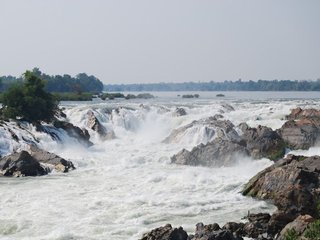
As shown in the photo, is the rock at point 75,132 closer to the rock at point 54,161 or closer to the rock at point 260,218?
the rock at point 54,161

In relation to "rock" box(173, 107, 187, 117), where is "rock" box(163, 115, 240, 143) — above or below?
below

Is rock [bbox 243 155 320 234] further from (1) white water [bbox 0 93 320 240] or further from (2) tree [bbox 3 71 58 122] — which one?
(2) tree [bbox 3 71 58 122]

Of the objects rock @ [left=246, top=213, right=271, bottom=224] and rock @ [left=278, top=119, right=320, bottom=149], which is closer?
rock @ [left=246, top=213, right=271, bottom=224]

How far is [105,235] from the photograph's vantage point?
16.5 metres

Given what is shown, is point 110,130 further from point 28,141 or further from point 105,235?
point 105,235

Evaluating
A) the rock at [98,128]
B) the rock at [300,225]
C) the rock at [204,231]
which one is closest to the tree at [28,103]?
the rock at [98,128]

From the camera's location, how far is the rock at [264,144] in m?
31.2

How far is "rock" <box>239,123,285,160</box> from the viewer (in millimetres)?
31250

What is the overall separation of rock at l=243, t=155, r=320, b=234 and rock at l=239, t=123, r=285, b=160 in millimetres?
6457

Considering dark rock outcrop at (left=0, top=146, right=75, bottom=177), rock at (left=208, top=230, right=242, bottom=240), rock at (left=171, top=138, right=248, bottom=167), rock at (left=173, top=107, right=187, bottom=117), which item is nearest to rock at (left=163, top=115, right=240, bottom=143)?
rock at (left=171, top=138, right=248, bottom=167)

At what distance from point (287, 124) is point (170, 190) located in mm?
15712

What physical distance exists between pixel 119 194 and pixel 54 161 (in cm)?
811

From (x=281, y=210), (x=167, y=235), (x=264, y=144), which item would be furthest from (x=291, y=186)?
(x=264, y=144)

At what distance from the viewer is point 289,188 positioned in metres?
19.4
